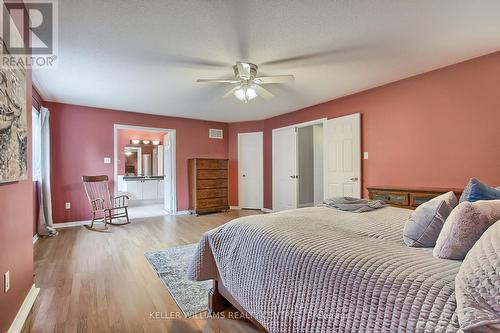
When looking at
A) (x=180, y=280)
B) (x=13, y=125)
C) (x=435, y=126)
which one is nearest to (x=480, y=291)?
(x=180, y=280)

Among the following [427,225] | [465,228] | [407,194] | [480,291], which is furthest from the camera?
[407,194]

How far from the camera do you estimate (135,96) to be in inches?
164

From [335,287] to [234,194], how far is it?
18.2 ft

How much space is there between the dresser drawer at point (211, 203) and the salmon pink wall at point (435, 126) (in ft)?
10.5

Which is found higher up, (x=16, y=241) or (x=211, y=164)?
(x=211, y=164)

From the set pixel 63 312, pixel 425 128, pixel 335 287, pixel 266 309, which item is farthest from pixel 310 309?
pixel 425 128

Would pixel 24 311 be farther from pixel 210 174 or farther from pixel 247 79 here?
pixel 210 174

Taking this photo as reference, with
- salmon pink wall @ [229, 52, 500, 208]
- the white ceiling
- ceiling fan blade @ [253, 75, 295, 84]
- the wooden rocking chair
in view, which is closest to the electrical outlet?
the white ceiling

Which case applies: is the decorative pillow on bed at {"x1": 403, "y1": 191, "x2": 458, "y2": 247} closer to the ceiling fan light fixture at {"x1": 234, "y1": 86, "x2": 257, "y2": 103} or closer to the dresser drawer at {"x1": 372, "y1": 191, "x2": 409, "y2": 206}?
the dresser drawer at {"x1": 372, "y1": 191, "x2": 409, "y2": 206}

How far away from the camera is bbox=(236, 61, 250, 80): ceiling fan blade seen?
2.74 m

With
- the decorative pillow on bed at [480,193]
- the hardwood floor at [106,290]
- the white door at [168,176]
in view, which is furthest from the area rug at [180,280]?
the white door at [168,176]

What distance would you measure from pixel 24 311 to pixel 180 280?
1.13 meters

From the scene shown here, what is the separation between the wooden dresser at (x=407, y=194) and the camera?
287cm

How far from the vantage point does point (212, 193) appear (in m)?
5.80
